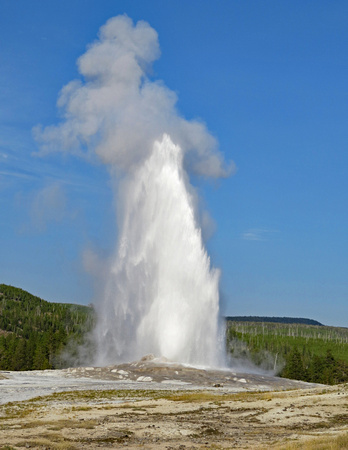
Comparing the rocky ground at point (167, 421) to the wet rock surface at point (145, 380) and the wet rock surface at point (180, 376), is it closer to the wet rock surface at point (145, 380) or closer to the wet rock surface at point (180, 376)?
the wet rock surface at point (145, 380)

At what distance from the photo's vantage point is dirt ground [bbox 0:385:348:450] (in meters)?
19.8

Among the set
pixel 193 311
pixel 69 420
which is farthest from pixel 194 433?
pixel 193 311

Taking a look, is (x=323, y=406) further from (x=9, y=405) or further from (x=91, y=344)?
(x=91, y=344)

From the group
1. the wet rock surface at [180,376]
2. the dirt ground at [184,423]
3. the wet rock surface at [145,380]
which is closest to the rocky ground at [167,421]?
the dirt ground at [184,423]

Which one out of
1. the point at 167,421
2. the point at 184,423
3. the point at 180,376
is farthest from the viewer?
the point at 180,376

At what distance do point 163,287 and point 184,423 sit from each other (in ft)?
167

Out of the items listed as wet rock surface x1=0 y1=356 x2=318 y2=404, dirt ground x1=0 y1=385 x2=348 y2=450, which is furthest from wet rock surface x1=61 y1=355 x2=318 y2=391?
dirt ground x1=0 y1=385 x2=348 y2=450

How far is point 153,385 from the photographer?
172 ft

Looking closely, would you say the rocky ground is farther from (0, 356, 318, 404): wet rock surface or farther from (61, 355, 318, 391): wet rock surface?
(61, 355, 318, 391): wet rock surface

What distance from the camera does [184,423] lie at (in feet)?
83.6

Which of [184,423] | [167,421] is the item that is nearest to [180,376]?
[167,421]

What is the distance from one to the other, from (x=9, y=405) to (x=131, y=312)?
144 ft

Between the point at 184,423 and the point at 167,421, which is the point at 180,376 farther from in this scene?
the point at 184,423

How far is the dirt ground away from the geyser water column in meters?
36.1
